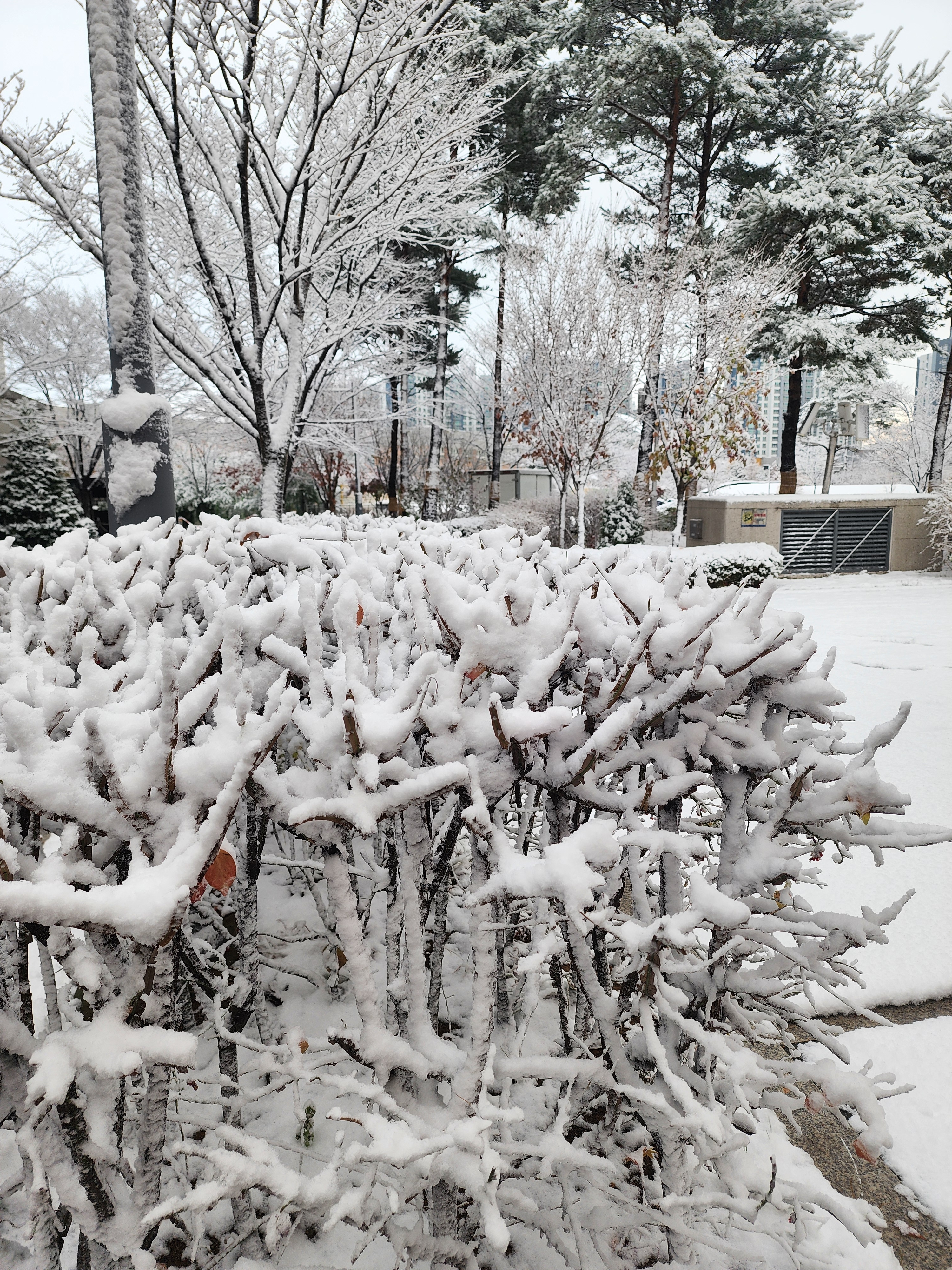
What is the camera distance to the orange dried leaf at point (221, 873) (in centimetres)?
104

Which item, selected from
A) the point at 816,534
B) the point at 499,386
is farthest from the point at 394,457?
the point at 816,534

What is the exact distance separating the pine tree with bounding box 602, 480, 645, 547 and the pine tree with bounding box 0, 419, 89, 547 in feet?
41.2

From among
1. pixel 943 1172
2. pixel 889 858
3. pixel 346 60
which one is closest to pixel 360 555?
pixel 943 1172

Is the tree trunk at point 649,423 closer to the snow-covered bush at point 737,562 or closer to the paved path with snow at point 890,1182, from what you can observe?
the snow-covered bush at point 737,562

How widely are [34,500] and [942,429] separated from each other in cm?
2456

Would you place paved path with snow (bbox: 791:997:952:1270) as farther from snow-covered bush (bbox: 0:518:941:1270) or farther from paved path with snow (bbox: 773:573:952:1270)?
snow-covered bush (bbox: 0:518:941:1270)

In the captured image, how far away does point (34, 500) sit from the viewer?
54.6 feet

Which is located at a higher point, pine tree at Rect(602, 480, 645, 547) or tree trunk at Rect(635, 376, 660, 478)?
tree trunk at Rect(635, 376, 660, 478)

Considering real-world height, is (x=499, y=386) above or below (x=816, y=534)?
above

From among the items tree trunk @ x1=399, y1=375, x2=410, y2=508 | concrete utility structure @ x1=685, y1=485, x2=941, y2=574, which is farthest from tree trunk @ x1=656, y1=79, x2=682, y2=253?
tree trunk @ x1=399, y1=375, x2=410, y2=508

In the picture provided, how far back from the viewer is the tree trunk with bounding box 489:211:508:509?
19969 millimetres

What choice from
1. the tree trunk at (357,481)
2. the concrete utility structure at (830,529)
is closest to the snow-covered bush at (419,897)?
the concrete utility structure at (830,529)

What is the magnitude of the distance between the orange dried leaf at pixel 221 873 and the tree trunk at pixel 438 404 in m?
19.0

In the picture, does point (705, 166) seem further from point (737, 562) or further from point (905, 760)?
point (905, 760)
